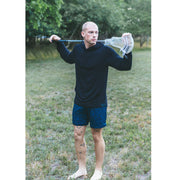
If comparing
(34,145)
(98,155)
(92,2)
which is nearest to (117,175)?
(98,155)

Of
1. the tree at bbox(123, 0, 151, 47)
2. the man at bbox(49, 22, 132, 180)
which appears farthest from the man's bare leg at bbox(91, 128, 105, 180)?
the tree at bbox(123, 0, 151, 47)

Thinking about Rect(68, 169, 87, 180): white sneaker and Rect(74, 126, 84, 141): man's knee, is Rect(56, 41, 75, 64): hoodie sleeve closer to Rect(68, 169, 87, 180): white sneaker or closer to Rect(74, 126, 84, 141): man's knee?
Rect(74, 126, 84, 141): man's knee

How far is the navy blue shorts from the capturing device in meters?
2.56

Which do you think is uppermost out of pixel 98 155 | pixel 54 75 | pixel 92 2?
pixel 92 2

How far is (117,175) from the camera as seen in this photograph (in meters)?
2.89

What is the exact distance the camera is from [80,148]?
112 inches

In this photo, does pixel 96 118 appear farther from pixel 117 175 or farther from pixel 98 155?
pixel 117 175

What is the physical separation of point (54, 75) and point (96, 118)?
25.2 feet

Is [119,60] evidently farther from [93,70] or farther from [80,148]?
[80,148]

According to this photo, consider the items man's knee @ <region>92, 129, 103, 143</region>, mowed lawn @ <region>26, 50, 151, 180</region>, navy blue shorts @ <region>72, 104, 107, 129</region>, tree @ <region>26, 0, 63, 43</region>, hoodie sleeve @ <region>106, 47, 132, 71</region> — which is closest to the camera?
hoodie sleeve @ <region>106, 47, 132, 71</region>

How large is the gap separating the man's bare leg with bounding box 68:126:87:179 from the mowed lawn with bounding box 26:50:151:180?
123 mm

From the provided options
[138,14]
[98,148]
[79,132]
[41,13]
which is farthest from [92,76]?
[138,14]

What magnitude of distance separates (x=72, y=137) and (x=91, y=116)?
1550 millimetres

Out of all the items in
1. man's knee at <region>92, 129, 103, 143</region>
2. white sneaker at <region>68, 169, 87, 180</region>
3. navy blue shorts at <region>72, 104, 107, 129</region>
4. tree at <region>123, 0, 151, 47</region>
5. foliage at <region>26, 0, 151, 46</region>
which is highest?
tree at <region>123, 0, 151, 47</region>
